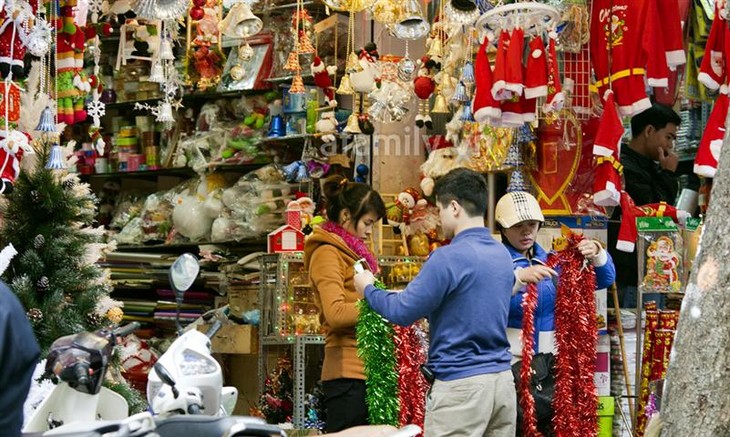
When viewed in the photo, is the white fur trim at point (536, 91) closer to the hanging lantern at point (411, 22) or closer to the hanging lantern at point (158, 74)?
the hanging lantern at point (411, 22)

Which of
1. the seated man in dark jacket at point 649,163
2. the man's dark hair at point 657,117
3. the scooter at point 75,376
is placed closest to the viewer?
the scooter at point 75,376

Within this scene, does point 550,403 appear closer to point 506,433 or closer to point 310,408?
point 506,433

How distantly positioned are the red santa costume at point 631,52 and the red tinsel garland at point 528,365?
61.0 inches

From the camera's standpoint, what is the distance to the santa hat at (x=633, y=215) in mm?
7086

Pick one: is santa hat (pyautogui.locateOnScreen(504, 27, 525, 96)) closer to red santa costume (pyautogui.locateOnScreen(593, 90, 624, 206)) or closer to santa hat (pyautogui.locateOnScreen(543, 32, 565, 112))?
santa hat (pyautogui.locateOnScreen(543, 32, 565, 112))

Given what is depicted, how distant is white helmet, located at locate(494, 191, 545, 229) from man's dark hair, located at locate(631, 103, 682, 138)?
206 centimetres

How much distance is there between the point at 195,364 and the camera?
4.01m

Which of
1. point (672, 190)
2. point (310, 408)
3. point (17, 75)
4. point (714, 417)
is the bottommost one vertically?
point (310, 408)

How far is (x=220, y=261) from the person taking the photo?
9.41 m

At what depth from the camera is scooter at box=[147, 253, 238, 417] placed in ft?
12.8

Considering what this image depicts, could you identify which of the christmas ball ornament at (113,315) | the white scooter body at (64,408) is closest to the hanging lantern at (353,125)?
the christmas ball ornament at (113,315)

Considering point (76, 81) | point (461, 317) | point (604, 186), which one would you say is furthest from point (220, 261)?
point (461, 317)

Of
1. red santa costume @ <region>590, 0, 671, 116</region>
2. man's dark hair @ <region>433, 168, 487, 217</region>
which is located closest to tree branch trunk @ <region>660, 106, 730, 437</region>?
man's dark hair @ <region>433, 168, 487, 217</region>

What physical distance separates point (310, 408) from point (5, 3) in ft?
9.95
